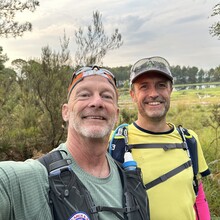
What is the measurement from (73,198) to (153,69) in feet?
4.67

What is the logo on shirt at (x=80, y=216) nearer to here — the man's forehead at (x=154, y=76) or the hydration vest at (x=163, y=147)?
the hydration vest at (x=163, y=147)

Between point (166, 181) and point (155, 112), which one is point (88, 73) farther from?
point (166, 181)

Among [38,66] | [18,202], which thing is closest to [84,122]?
[18,202]

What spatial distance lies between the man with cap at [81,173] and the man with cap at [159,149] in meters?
0.42

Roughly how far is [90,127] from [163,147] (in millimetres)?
798

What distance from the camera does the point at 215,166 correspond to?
640 cm

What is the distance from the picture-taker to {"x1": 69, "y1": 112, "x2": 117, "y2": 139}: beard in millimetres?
1708

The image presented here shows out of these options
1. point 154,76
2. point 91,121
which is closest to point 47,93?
point 154,76

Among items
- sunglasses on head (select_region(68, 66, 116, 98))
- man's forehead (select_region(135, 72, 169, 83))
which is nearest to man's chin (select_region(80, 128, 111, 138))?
sunglasses on head (select_region(68, 66, 116, 98))

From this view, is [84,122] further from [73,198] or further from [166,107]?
[166,107]

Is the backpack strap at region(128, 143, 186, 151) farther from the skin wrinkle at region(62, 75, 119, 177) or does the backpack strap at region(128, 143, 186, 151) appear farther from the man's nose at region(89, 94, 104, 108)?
the man's nose at region(89, 94, 104, 108)

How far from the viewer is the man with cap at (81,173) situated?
4.03 ft

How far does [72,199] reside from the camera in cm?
133

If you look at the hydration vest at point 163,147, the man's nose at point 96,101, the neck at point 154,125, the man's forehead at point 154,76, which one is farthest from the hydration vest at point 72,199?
the man's forehead at point 154,76
